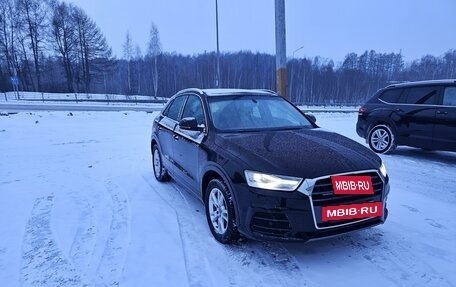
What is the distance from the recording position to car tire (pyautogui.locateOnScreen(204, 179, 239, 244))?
317 cm

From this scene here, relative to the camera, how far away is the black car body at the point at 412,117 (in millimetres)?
6621

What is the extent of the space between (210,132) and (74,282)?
6.68ft

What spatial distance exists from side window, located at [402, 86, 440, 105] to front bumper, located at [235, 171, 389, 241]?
5.25 meters

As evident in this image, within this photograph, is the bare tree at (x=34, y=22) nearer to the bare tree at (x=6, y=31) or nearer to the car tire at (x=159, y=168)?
the bare tree at (x=6, y=31)

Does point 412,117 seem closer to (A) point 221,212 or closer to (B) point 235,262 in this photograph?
(A) point 221,212

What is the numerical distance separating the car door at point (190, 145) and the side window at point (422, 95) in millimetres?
5464

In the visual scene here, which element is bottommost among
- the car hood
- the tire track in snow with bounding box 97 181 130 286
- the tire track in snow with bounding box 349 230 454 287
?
the tire track in snow with bounding box 349 230 454 287

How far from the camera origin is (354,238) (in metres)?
3.48

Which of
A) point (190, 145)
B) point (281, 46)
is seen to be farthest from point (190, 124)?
point (281, 46)

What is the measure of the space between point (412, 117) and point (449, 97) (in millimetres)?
801

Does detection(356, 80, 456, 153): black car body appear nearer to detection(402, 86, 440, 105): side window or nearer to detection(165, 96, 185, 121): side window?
detection(402, 86, 440, 105): side window

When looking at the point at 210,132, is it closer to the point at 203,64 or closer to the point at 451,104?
the point at 451,104

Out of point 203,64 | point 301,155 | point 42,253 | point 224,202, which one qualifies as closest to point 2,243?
point 42,253

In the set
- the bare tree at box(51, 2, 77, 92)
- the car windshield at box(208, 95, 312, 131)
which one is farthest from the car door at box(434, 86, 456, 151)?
the bare tree at box(51, 2, 77, 92)
